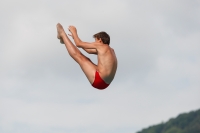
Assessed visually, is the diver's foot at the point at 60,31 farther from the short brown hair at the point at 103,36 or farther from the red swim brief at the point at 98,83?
the red swim brief at the point at 98,83


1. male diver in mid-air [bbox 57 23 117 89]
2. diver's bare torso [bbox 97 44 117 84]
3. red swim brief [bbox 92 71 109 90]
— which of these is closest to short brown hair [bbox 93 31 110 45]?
male diver in mid-air [bbox 57 23 117 89]

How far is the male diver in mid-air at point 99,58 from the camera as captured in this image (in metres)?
19.5

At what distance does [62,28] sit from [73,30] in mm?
571

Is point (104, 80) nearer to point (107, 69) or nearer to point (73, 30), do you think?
point (107, 69)

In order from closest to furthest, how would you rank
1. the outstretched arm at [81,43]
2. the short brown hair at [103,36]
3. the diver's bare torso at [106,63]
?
the outstretched arm at [81,43], the diver's bare torso at [106,63], the short brown hair at [103,36]

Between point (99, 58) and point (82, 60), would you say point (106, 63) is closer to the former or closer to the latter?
point (99, 58)

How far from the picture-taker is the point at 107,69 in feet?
64.3

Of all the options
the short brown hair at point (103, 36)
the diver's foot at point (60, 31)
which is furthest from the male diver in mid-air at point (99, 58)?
the diver's foot at point (60, 31)

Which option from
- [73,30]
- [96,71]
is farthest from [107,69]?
[73,30]

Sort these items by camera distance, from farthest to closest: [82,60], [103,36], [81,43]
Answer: [82,60], [103,36], [81,43]

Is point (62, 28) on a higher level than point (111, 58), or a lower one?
higher

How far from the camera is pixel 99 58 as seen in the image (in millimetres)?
19562

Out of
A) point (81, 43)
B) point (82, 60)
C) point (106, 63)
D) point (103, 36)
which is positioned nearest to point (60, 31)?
point (81, 43)

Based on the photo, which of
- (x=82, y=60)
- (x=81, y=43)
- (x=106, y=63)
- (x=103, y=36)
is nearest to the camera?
(x=81, y=43)
